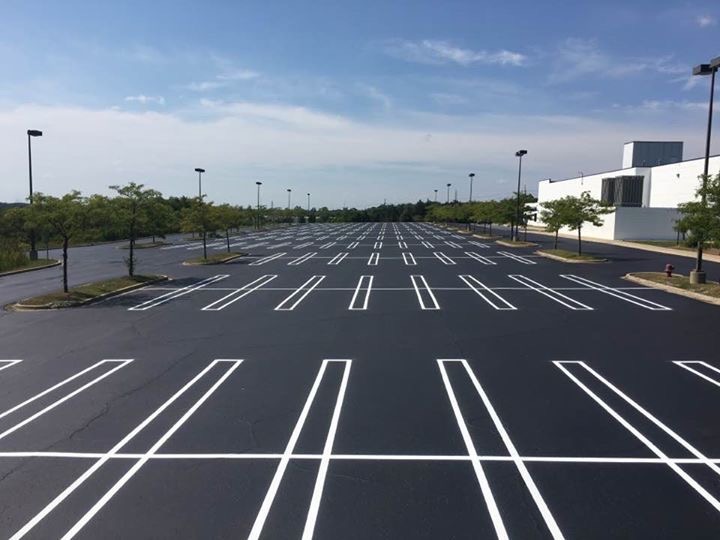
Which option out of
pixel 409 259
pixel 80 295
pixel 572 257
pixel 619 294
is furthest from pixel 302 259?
pixel 619 294

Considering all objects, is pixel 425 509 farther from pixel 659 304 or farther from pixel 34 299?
pixel 34 299

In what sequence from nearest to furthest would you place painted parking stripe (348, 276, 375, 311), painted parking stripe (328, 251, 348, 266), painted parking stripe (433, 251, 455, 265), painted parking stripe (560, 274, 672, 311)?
painted parking stripe (560, 274, 672, 311) < painted parking stripe (348, 276, 375, 311) < painted parking stripe (328, 251, 348, 266) < painted parking stripe (433, 251, 455, 265)

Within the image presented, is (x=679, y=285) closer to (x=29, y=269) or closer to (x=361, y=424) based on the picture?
(x=361, y=424)

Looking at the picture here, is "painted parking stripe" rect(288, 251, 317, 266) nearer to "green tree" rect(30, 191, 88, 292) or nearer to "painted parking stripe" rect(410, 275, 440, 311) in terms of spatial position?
"painted parking stripe" rect(410, 275, 440, 311)

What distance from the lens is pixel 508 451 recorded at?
671 cm

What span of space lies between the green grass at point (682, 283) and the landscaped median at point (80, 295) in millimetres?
20840

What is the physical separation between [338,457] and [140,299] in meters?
14.4

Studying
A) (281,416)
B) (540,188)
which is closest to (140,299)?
(281,416)

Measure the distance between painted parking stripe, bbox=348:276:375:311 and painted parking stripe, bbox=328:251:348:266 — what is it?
691cm

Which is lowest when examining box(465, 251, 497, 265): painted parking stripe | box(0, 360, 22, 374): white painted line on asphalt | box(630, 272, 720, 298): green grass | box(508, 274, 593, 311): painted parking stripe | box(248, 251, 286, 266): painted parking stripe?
box(0, 360, 22, 374): white painted line on asphalt

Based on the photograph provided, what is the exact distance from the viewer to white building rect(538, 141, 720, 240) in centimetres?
4572

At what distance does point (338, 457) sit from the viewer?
6.55m

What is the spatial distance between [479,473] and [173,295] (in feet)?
52.2

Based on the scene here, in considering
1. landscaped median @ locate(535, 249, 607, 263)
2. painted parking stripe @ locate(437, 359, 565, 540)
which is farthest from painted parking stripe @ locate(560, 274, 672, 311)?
painted parking stripe @ locate(437, 359, 565, 540)
